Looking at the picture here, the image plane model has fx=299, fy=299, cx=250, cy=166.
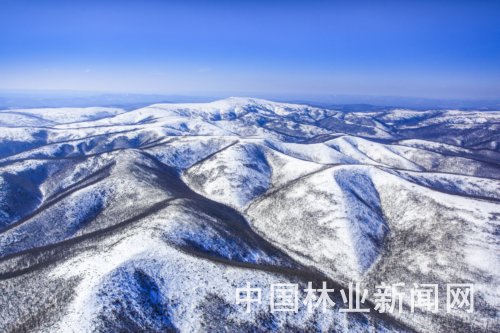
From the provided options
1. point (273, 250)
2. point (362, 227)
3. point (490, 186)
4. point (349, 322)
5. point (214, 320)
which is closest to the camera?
point (214, 320)

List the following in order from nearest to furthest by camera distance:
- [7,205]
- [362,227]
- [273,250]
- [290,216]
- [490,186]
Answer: [273,250], [362,227], [290,216], [7,205], [490,186]

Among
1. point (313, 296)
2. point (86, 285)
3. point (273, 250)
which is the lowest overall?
point (273, 250)

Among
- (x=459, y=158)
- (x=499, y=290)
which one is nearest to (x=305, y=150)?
(x=459, y=158)

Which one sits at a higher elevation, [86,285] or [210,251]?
[86,285]

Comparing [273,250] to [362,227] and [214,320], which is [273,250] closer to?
[362,227]

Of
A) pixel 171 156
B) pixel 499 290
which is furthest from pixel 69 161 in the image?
pixel 499 290

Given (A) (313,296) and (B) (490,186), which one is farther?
(B) (490,186)
